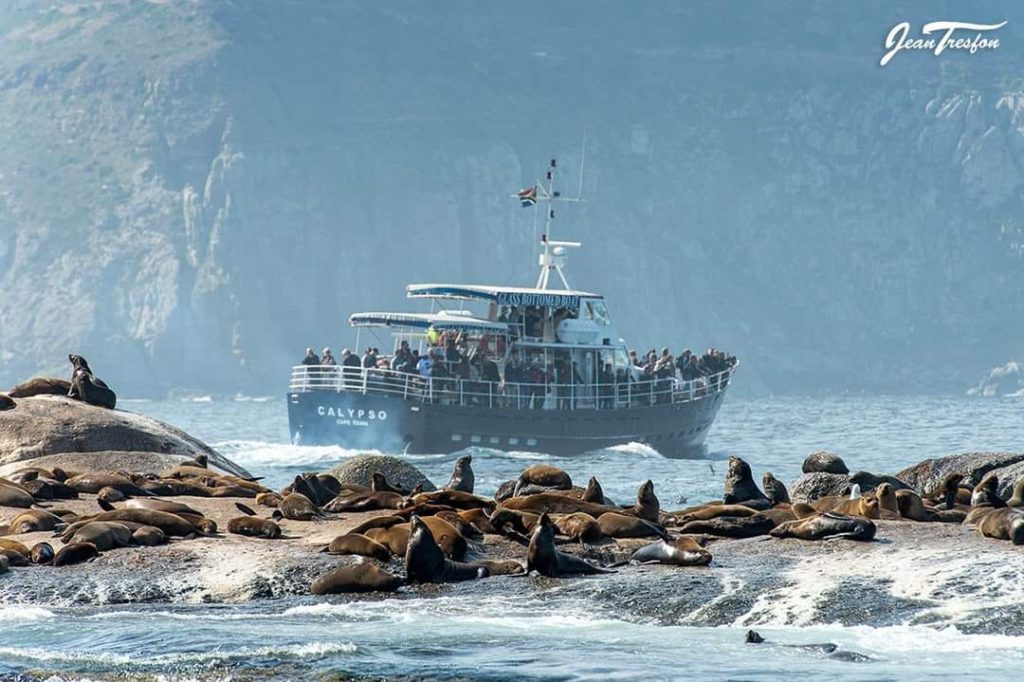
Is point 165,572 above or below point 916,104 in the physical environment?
below

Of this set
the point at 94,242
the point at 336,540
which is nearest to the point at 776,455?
the point at 336,540

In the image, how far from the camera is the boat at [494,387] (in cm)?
4306

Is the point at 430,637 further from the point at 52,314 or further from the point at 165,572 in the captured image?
the point at 52,314

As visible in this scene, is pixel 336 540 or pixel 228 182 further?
pixel 228 182

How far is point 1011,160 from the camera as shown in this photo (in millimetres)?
159500

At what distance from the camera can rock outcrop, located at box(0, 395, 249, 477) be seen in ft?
67.1

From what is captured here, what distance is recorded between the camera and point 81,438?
21234 mm

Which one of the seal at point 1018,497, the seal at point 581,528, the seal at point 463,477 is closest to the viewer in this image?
the seal at point 581,528

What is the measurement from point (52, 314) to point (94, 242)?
29.5 ft

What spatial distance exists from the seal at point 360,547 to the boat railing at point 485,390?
2799cm

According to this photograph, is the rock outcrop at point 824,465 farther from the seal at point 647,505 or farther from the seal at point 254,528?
the seal at point 254,528

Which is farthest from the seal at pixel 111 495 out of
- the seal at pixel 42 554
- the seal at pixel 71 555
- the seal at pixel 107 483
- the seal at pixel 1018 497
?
the seal at pixel 1018 497

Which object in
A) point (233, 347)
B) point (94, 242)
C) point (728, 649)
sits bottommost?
point (728, 649)

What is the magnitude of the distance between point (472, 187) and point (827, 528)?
131861 mm
